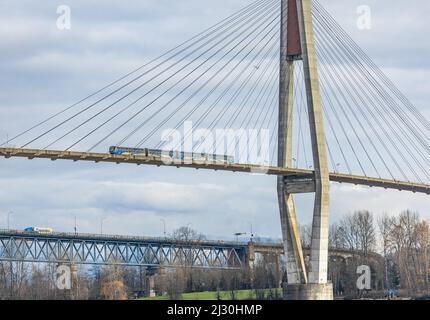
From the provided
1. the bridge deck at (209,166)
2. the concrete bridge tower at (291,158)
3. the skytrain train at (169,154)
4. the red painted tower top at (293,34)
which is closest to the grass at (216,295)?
the bridge deck at (209,166)

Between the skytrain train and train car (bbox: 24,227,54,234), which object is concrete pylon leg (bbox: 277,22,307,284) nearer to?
the skytrain train

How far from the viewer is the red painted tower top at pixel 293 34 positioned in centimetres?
7675

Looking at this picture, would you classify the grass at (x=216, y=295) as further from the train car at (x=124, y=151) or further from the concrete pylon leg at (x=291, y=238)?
the train car at (x=124, y=151)

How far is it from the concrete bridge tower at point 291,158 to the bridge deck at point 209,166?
4.77 feet

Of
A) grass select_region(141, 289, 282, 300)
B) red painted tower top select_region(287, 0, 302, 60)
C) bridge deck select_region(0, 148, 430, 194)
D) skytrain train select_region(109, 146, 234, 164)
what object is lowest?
grass select_region(141, 289, 282, 300)

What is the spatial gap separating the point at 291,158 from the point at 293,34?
951 cm

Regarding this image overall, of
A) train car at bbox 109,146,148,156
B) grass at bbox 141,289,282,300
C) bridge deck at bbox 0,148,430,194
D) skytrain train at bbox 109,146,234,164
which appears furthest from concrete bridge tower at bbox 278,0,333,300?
grass at bbox 141,289,282,300

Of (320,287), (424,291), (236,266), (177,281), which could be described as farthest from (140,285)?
(320,287)

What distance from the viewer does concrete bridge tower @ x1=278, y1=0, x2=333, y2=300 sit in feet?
246

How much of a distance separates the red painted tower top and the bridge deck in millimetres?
9089
